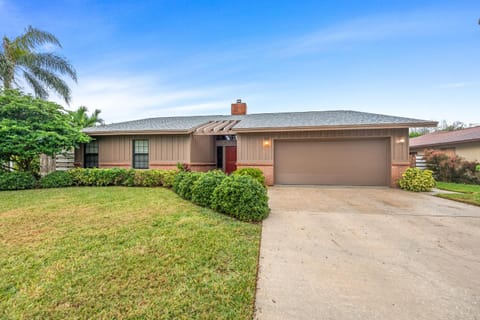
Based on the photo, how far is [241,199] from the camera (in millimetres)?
4121

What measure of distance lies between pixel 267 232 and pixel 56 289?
109 inches

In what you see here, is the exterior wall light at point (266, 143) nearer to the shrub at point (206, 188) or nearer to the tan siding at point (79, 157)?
the shrub at point (206, 188)

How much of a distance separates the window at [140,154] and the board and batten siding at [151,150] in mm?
173

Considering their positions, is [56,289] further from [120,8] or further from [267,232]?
[120,8]

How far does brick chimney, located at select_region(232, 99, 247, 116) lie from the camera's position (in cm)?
1308

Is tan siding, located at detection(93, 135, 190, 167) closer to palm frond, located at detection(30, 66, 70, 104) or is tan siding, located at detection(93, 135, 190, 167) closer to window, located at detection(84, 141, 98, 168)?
window, located at detection(84, 141, 98, 168)

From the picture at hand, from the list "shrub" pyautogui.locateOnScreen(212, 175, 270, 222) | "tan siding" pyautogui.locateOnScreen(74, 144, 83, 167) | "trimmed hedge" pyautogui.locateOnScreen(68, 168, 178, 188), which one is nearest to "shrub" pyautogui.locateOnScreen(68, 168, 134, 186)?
"trimmed hedge" pyautogui.locateOnScreen(68, 168, 178, 188)

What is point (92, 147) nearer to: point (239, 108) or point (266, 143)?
point (239, 108)

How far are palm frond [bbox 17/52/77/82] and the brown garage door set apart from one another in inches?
466

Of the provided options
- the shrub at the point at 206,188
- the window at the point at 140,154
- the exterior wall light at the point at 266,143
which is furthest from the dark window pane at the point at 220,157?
the shrub at the point at 206,188

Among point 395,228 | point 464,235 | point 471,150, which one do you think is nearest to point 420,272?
point 395,228

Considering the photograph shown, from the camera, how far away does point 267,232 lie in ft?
11.6

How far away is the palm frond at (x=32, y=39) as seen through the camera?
32.0ft

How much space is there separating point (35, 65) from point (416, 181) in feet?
59.7
